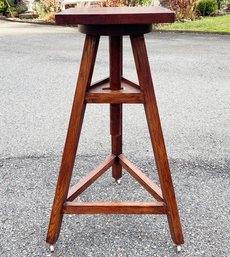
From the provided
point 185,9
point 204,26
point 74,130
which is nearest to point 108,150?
point 74,130

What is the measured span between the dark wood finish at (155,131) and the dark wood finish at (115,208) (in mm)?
53

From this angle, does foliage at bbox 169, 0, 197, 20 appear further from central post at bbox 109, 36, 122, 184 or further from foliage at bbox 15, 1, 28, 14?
central post at bbox 109, 36, 122, 184

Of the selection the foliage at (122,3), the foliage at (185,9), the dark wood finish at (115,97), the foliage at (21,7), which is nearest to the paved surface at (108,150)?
the dark wood finish at (115,97)

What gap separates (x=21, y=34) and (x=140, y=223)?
7001mm

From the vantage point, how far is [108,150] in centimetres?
282

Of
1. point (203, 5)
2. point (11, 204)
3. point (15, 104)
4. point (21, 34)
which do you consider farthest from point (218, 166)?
point (203, 5)

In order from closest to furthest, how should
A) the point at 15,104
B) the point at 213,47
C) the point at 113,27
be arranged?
the point at 113,27, the point at 15,104, the point at 213,47

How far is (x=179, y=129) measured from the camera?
10.7 feet

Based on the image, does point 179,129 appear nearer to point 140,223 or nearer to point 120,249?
point 140,223

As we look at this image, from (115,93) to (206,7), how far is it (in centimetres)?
930

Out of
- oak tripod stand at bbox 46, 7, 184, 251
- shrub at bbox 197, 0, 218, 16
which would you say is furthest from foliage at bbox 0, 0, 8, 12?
oak tripod stand at bbox 46, 7, 184, 251

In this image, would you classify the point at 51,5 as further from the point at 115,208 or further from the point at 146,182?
the point at 115,208

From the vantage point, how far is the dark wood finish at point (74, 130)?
5.20 feet

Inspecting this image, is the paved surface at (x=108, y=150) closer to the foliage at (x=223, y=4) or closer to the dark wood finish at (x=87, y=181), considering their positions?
the dark wood finish at (x=87, y=181)
